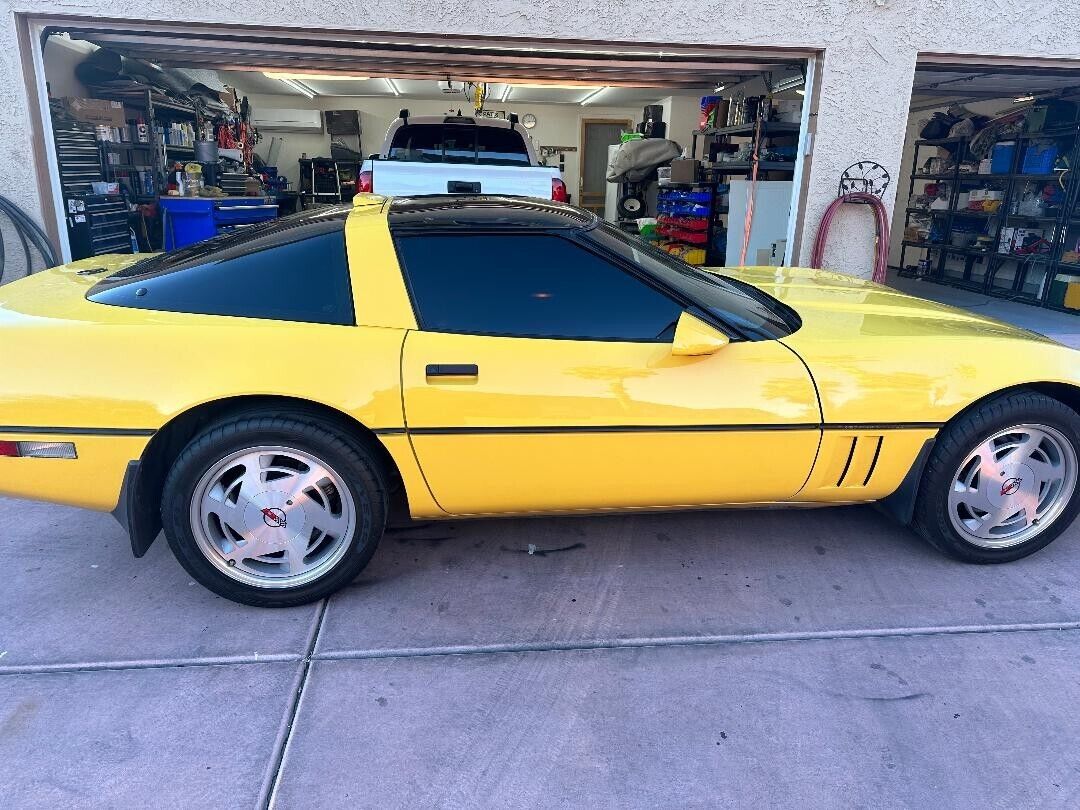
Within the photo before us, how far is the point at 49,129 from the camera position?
5.62 metres

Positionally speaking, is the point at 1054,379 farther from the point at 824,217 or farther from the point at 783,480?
the point at 824,217

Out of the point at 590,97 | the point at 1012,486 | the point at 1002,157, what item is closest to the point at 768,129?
the point at 1002,157

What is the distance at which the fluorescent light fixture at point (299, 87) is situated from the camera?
14742 mm

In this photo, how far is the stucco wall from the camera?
5.44m

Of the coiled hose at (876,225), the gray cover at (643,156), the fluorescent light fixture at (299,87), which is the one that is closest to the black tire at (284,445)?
the coiled hose at (876,225)

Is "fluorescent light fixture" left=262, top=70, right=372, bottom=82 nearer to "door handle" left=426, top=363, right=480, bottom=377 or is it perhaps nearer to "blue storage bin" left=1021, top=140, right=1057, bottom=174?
"door handle" left=426, top=363, right=480, bottom=377

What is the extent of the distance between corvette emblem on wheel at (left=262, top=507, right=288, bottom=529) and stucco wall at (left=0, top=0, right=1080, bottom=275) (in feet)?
14.3

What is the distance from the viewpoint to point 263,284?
2.69m

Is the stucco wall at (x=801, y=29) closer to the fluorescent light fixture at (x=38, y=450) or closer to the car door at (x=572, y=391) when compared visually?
the car door at (x=572, y=391)

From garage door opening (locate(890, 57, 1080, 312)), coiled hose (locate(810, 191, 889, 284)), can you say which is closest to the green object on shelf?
garage door opening (locate(890, 57, 1080, 312))

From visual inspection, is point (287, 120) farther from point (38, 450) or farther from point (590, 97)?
point (38, 450)

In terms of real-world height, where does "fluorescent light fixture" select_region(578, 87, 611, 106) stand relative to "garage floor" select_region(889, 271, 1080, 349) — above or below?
above

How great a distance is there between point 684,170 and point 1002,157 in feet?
14.7

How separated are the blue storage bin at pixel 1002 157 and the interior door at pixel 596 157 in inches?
389
